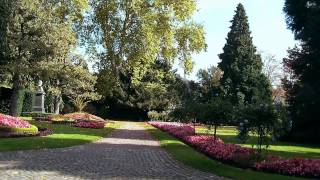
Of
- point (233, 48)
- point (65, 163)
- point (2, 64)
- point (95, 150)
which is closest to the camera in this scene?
point (65, 163)

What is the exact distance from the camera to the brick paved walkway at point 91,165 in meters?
13.1

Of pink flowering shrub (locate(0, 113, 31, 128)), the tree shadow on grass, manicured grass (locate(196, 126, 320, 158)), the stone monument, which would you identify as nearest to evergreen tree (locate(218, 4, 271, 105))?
the stone monument

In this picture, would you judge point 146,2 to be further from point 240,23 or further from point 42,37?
point 240,23

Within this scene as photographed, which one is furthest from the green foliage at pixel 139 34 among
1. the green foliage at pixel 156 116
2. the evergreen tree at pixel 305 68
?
the green foliage at pixel 156 116

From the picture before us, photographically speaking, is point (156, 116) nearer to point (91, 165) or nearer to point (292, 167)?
point (91, 165)

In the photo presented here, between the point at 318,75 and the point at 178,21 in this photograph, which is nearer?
the point at 318,75

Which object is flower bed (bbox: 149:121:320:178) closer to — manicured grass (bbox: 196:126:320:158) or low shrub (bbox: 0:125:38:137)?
manicured grass (bbox: 196:126:320:158)

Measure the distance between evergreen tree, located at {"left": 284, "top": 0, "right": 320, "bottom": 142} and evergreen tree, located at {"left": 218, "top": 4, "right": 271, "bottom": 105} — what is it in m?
26.4

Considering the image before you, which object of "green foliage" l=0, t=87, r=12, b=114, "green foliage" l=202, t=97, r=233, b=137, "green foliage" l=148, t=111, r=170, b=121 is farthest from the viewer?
"green foliage" l=148, t=111, r=170, b=121

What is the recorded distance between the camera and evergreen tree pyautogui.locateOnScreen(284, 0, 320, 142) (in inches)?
959

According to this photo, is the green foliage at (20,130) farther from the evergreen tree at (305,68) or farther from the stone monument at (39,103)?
the stone monument at (39,103)

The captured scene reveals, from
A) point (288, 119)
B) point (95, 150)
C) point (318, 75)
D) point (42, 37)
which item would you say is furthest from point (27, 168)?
point (42, 37)

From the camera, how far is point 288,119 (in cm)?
1631

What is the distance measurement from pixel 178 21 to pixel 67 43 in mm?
10326
